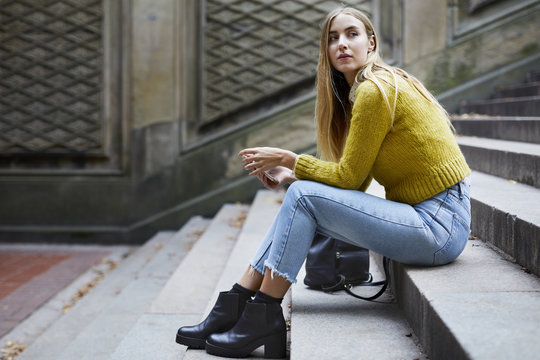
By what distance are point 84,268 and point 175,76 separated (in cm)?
239

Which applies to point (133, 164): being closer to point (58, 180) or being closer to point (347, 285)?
point (58, 180)

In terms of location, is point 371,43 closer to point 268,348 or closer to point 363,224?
point 363,224

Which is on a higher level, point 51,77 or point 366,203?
point 51,77

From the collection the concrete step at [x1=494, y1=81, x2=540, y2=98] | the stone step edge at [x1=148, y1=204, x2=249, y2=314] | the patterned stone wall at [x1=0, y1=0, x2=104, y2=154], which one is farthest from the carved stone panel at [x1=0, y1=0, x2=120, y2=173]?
the concrete step at [x1=494, y1=81, x2=540, y2=98]

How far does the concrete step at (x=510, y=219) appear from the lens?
246cm

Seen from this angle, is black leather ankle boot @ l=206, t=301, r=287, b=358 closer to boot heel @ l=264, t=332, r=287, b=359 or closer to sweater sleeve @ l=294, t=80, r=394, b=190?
boot heel @ l=264, t=332, r=287, b=359

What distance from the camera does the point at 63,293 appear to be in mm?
5234

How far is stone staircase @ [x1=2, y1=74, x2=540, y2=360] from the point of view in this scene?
6.49ft

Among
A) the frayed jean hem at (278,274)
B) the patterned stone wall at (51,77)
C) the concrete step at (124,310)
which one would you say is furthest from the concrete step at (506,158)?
the patterned stone wall at (51,77)

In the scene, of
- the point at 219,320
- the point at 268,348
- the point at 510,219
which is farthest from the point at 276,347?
the point at 510,219

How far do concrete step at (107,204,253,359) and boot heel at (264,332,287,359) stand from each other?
2.18 ft

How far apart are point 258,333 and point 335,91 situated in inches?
46.9

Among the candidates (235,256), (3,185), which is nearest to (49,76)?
(3,185)

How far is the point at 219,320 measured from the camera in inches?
104
